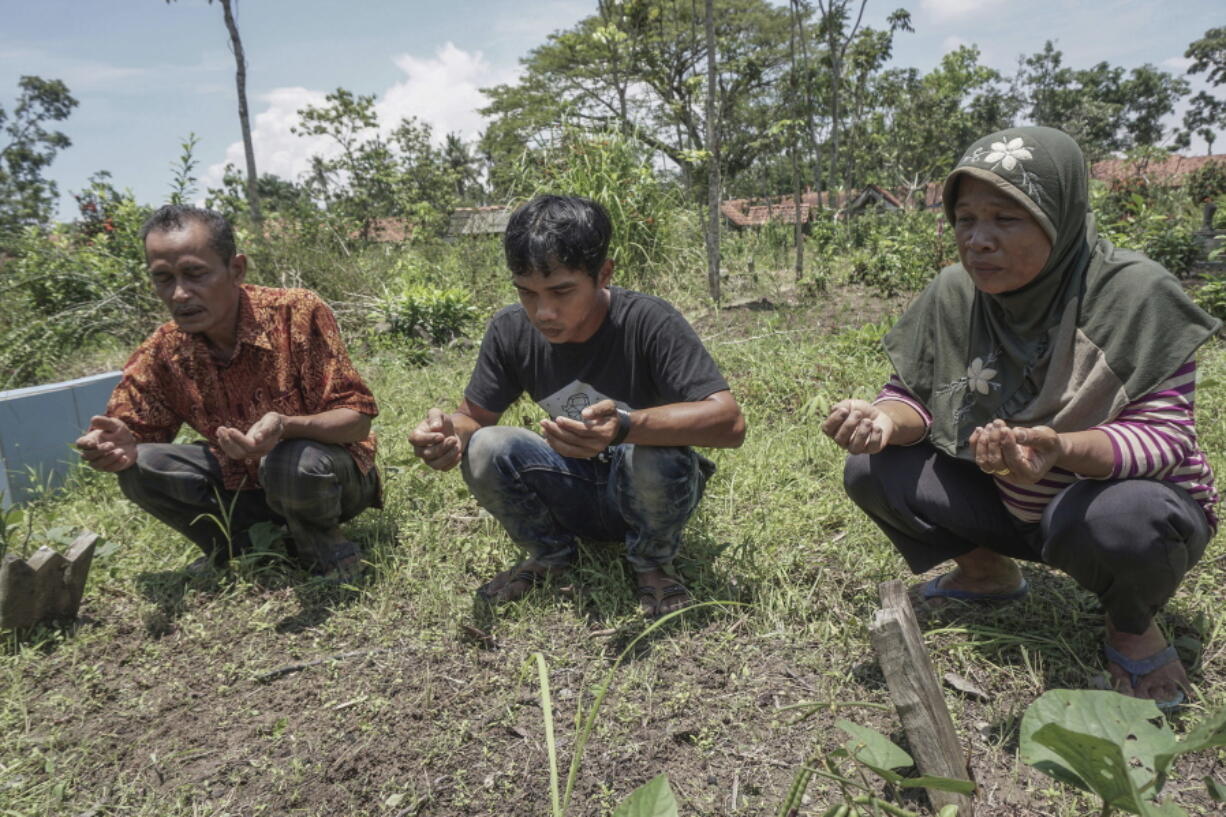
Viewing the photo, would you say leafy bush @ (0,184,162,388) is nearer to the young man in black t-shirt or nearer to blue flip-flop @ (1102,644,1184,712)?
the young man in black t-shirt

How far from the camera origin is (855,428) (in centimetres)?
172

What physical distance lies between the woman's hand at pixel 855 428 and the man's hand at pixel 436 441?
0.93 meters

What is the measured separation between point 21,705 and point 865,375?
11.6ft

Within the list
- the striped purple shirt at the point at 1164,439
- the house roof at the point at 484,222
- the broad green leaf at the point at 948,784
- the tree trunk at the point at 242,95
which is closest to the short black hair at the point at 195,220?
the broad green leaf at the point at 948,784

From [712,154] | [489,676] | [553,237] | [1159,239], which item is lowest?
[489,676]

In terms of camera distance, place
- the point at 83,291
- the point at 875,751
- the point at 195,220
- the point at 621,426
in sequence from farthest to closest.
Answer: the point at 83,291 → the point at 195,220 → the point at 621,426 → the point at 875,751

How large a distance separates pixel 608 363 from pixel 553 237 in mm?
443

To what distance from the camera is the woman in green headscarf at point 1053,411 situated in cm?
150

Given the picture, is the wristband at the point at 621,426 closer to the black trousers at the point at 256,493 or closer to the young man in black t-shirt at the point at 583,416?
the young man in black t-shirt at the point at 583,416

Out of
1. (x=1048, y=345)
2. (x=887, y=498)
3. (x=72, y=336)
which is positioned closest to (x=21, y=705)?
(x=887, y=498)

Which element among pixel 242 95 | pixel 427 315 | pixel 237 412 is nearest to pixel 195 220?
pixel 237 412

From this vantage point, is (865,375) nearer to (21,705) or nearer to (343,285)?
(21,705)

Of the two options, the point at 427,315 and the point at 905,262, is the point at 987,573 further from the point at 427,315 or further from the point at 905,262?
the point at 427,315

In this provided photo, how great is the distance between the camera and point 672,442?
1.91 m
